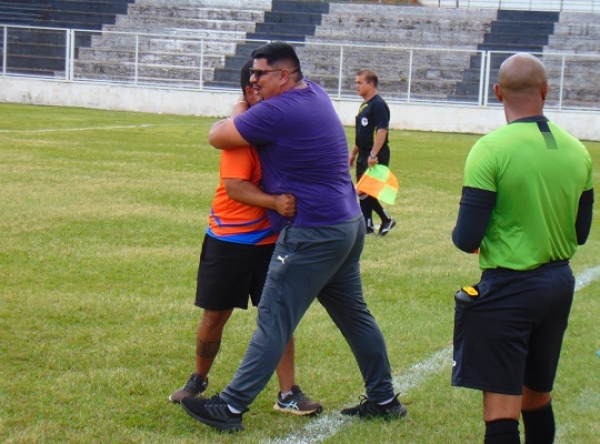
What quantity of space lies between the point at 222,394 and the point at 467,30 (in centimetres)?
2970

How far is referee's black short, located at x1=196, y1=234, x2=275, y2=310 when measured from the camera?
15.9 feet

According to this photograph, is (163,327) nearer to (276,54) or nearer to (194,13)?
(276,54)

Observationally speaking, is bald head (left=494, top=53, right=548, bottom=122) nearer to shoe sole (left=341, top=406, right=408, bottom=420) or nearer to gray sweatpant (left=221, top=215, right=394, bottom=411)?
gray sweatpant (left=221, top=215, right=394, bottom=411)

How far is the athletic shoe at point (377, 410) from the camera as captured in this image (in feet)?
16.1

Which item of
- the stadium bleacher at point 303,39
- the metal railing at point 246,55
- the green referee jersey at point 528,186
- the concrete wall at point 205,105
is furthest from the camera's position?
the stadium bleacher at point 303,39

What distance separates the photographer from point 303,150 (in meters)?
4.45

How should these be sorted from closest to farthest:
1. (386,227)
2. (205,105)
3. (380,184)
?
1. (380,184)
2. (386,227)
3. (205,105)

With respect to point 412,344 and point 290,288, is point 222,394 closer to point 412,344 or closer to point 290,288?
point 290,288

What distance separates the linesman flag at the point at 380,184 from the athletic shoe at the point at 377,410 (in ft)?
13.0

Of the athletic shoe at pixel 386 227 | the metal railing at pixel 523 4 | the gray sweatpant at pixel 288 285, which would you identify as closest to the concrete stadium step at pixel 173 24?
the metal railing at pixel 523 4

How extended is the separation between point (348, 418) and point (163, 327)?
1.92 metres

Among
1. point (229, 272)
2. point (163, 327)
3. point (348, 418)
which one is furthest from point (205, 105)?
point (348, 418)

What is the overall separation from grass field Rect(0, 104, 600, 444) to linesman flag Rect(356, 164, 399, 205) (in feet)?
2.12

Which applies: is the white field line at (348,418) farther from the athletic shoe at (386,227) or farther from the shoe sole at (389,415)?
the athletic shoe at (386,227)
